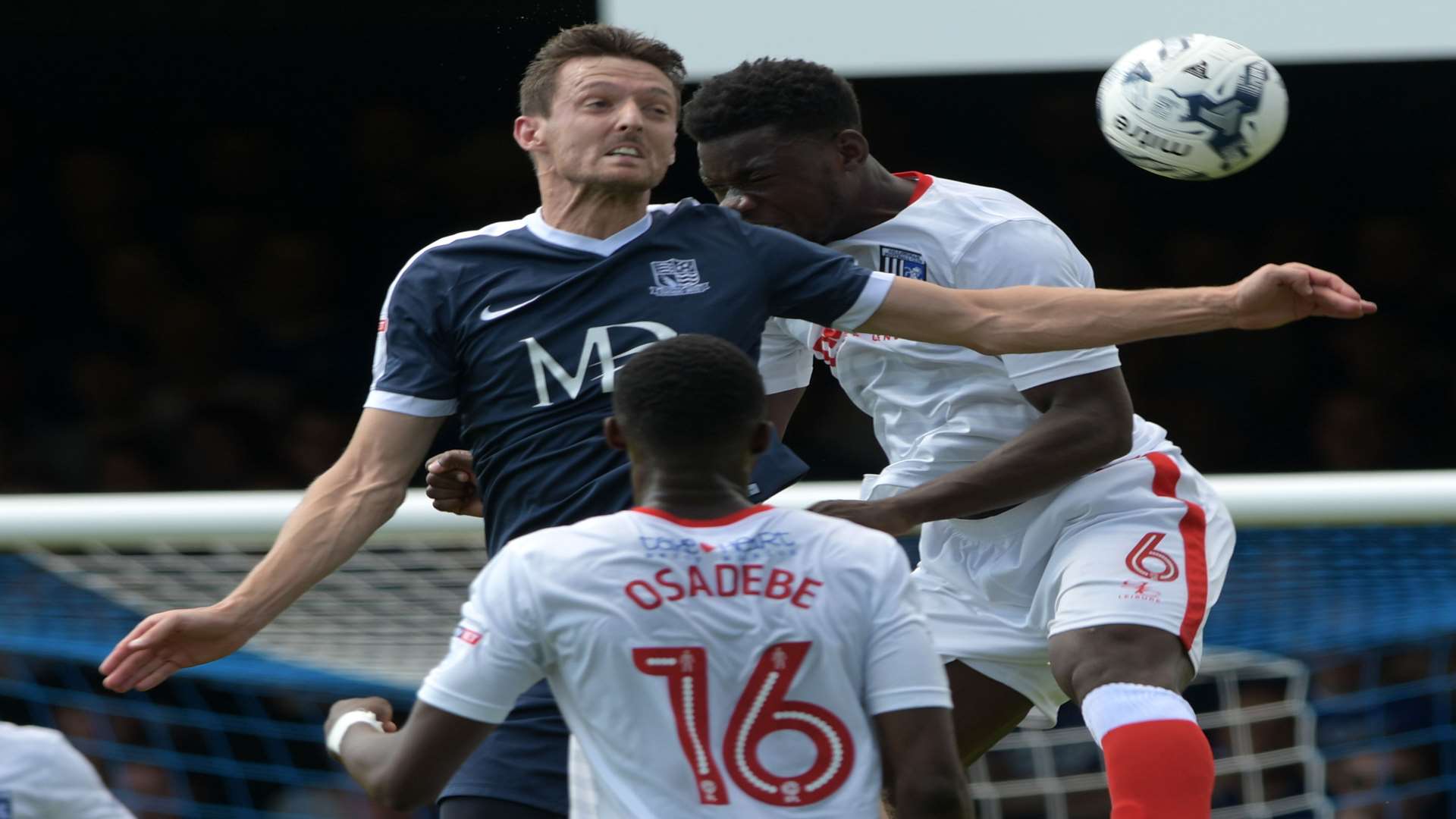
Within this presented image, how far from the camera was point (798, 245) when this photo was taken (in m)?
3.01

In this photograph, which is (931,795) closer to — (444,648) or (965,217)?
(965,217)

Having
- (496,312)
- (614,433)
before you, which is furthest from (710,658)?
(496,312)

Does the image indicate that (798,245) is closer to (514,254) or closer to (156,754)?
(514,254)

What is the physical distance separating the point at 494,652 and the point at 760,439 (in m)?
0.42

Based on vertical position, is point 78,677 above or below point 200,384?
below

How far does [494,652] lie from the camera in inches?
89.1

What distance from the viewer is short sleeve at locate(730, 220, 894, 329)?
2980 millimetres

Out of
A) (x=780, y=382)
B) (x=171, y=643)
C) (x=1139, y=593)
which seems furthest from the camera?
(x=780, y=382)

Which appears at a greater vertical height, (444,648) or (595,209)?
(595,209)

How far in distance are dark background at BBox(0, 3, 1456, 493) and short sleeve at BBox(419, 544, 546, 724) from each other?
4.81 metres

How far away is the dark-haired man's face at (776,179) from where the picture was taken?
11.4 feet

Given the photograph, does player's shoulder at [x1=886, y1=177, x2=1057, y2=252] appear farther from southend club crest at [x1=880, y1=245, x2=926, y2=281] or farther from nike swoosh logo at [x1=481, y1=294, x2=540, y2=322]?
nike swoosh logo at [x1=481, y1=294, x2=540, y2=322]

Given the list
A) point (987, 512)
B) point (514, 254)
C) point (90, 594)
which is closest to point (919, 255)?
point (987, 512)

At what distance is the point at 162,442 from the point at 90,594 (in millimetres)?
1973
